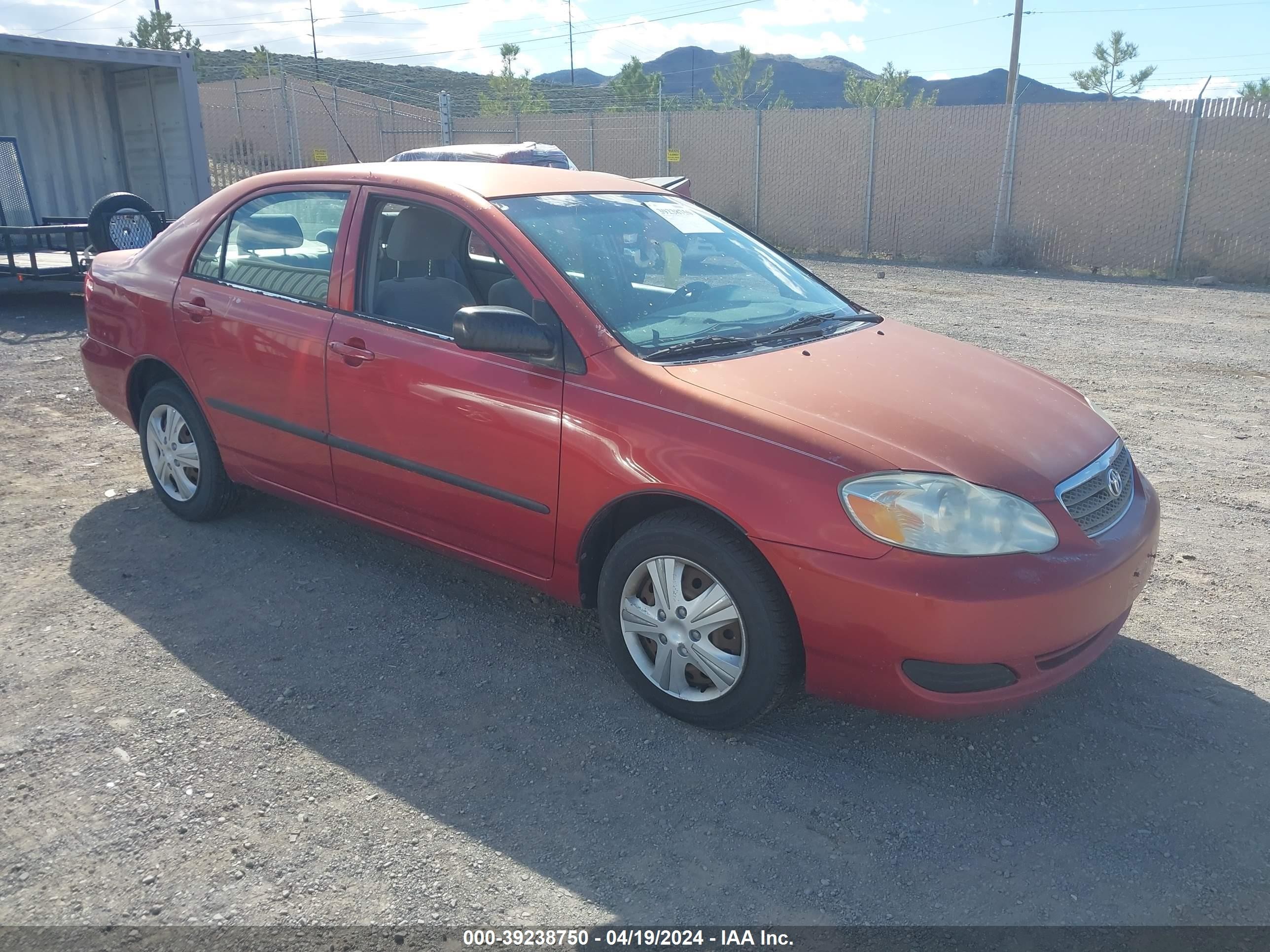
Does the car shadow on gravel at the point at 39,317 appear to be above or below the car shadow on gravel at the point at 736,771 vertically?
above

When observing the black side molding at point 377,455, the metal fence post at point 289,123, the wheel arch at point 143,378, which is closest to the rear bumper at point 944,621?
the black side molding at point 377,455

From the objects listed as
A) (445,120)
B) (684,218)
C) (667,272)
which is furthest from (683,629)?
(445,120)

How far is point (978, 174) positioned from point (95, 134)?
1416 centimetres

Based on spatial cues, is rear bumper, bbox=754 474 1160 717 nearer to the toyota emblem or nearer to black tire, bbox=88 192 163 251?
the toyota emblem

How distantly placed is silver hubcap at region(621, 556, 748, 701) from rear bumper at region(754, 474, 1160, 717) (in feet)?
0.84

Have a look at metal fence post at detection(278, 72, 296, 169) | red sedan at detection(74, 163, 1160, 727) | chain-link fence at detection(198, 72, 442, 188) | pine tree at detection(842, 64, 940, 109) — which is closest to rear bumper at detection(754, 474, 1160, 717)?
red sedan at detection(74, 163, 1160, 727)

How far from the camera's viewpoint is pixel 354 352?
3.93 m

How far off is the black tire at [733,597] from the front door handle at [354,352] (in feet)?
4.22

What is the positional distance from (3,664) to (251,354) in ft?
4.93

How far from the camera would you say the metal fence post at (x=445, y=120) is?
2094cm

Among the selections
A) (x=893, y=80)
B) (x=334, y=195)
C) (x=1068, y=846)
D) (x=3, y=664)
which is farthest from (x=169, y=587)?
(x=893, y=80)

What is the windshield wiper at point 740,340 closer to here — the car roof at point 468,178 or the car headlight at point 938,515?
the car headlight at point 938,515

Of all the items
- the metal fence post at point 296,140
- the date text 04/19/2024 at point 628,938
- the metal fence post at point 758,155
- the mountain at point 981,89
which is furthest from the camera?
the mountain at point 981,89

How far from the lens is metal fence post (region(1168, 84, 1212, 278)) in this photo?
1588cm
